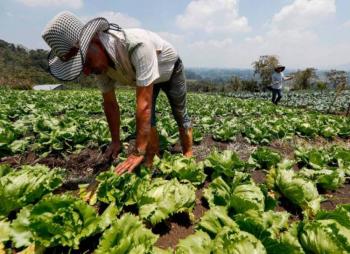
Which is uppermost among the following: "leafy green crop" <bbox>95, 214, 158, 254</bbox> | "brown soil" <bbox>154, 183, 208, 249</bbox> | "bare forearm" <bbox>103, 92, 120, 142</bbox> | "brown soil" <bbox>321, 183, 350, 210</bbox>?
"bare forearm" <bbox>103, 92, 120, 142</bbox>

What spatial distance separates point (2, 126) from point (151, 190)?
4059 mm

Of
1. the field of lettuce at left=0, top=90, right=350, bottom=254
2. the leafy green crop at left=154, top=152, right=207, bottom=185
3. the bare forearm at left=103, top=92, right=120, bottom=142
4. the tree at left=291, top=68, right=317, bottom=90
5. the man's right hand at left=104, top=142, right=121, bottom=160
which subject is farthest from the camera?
the tree at left=291, top=68, right=317, bottom=90

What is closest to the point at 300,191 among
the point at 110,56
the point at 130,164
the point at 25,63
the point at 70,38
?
the point at 130,164

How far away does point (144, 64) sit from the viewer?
3.03 metres

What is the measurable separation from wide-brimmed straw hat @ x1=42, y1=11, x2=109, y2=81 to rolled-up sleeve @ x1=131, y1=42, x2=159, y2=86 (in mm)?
422

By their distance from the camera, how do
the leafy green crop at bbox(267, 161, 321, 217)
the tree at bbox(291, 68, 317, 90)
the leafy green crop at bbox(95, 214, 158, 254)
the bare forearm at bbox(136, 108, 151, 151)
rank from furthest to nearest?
1. the tree at bbox(291, 68, 317, 90)
2. the leafy green crop at bbox(267, 161, 321, 217)
3. the bare forearm at bbox(136, 108, 151, 151)
4. the leafy green crop at bbox(95, 214, 158, 254)

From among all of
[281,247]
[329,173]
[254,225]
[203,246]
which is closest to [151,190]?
[203,246]

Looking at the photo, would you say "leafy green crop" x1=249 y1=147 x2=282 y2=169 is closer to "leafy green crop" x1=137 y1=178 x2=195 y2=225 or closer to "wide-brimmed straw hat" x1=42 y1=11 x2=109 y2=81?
"leafy green crop" x1=137 y1=178 x2=195 y2=225

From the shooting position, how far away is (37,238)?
2295 millimetres

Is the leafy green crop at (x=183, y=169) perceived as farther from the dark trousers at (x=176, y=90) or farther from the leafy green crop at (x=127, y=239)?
the leafy green crop at (x=127, y=239)

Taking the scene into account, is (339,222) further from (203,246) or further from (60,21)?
(60,21)

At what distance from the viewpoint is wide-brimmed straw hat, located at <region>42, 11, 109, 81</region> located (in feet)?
9.01

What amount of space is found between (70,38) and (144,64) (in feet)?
2.29

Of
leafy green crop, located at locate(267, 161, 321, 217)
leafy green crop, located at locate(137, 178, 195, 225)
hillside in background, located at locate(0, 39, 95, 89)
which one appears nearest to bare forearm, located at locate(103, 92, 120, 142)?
leafy green crop, located at locate(137, 178, 195, 225)
